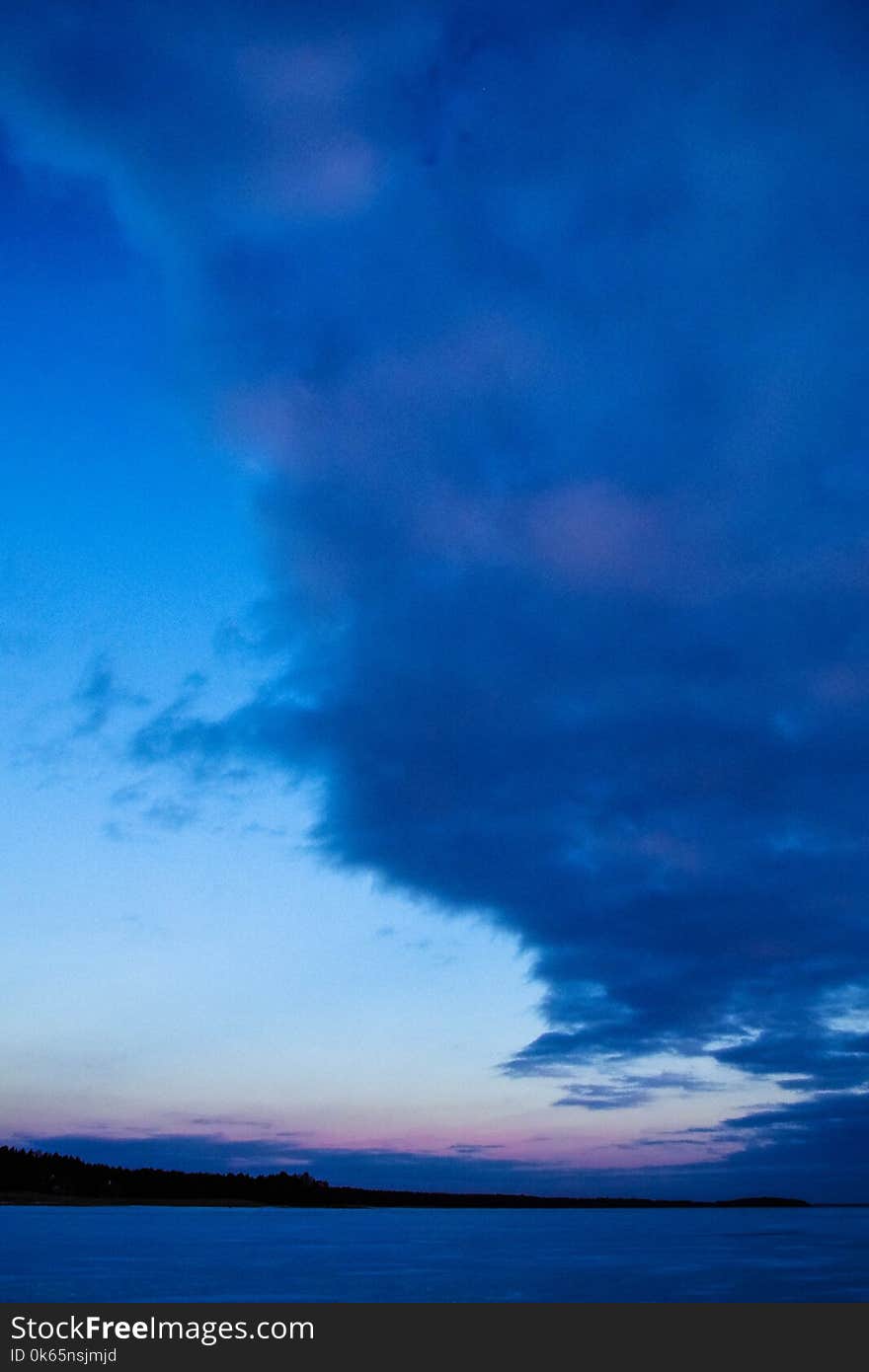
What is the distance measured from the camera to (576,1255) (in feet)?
368

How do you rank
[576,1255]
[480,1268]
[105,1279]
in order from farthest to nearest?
[576,1255] < [480,1268] < [105,1279]

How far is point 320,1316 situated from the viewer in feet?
179

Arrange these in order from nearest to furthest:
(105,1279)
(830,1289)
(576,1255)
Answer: (105,1279), (830,1289), (576,1255)

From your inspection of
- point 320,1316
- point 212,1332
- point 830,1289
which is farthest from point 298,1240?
point 212,1332

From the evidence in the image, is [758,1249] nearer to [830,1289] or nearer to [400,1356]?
[830,1289]

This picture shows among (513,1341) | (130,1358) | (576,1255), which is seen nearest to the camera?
(130,1358)

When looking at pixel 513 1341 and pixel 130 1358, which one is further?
pixel 513 1341

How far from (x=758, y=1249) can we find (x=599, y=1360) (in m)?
98.9

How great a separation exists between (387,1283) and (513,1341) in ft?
82.8

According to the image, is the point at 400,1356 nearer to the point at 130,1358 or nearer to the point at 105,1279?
the point at 130,1358

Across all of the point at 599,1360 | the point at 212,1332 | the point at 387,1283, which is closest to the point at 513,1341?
the point at 599,1360

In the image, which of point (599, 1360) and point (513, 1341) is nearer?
point (599, 1360)

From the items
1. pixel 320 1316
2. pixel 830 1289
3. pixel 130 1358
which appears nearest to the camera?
pixel 130 1358

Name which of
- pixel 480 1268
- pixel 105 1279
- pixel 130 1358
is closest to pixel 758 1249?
pixel 480 1268
